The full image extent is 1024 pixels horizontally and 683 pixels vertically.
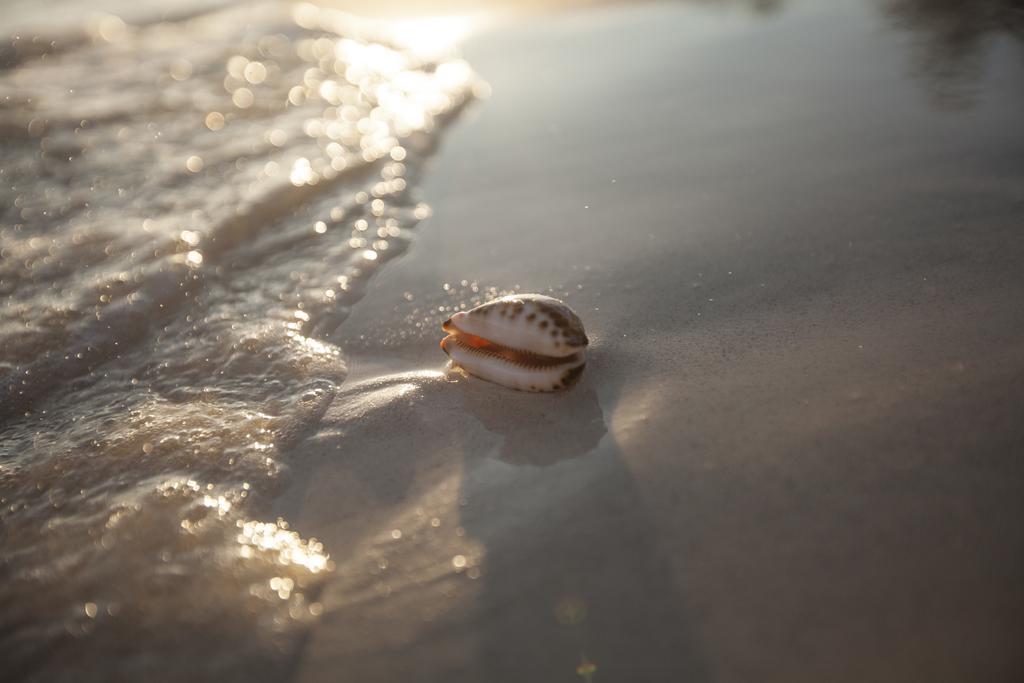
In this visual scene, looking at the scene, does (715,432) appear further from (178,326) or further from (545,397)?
(178,326)

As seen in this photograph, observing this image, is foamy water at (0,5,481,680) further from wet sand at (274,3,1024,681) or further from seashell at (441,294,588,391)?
seashell at (441,294,588,391)

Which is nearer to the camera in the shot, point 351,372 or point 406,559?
point 406,559

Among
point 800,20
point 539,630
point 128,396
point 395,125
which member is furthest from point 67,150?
point 800,20

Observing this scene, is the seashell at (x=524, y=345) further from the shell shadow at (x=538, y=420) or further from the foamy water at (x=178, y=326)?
the foamy water at (x=178, y=326)

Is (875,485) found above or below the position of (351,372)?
above

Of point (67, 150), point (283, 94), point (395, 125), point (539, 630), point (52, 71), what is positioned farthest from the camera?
point (52, 71)

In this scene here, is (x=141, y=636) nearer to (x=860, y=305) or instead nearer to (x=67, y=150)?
(x=860, y=305)

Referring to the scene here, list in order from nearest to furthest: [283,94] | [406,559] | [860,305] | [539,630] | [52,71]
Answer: [539,630], [406,559], [860,305], [283,94], [52,71]
